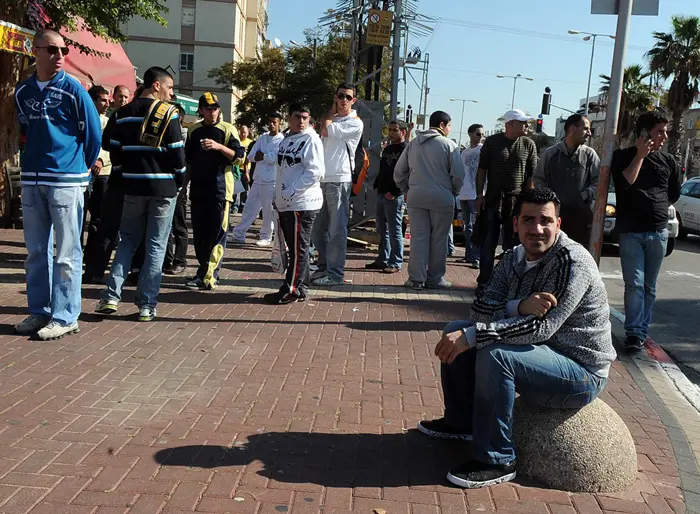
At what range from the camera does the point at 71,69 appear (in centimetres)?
1252

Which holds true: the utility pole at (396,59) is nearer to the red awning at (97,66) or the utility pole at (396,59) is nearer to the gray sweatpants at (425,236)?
the red awning at (97,66)

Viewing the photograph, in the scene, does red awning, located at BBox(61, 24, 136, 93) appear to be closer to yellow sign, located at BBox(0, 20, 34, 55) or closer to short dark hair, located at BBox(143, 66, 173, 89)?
yellow sign, located at BBox(0, 20, 34, 55)

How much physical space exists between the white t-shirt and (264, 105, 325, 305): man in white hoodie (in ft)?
16.2

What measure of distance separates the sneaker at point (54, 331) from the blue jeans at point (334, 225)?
347cm

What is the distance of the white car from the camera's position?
2050cm

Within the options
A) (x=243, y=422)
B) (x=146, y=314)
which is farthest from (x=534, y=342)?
(x=146, y=314)

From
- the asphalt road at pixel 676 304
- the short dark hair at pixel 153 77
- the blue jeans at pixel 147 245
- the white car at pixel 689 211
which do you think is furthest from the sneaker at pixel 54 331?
the white car at pixel 689 211

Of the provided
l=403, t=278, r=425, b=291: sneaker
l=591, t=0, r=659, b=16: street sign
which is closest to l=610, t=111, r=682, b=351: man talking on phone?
l=591, t=0, r=659, b=16: street sign

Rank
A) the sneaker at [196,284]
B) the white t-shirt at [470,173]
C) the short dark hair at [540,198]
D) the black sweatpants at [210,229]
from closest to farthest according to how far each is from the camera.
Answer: the short dark hair at [540,198] < the black sweatpants at [210,229] < the sneaker at [196,284] < the white t-shirt at [470,173]

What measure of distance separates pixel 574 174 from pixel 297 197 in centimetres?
262

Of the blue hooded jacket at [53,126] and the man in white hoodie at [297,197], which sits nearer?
the blue hooded jacket at [53,126]

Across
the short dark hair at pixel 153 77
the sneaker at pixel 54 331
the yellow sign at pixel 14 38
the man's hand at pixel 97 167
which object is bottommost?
the sneaker at pixel 54 331

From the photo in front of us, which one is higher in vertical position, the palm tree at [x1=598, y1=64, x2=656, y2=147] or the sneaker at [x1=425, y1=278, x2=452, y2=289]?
the palm tree at [x1=598, y1=64, x2=656, y2=147]

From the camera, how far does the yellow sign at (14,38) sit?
9.01 metres
